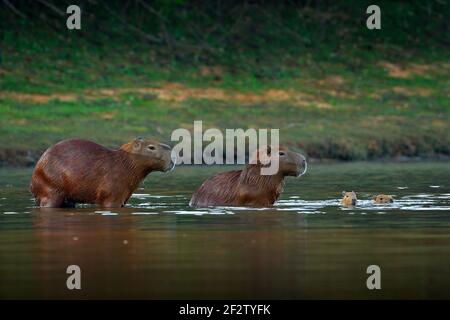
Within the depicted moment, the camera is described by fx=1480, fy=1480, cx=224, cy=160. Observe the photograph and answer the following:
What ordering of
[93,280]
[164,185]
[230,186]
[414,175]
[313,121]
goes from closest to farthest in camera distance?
1. [93,280]
2. [230,186]
3. [164,185]
4. [414,175]
5. [313,121]

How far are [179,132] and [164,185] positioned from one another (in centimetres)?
798

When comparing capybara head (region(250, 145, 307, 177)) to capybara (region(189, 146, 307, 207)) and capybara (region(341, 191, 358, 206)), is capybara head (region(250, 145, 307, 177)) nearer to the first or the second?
capybara (region(189, 146, 307, 207))

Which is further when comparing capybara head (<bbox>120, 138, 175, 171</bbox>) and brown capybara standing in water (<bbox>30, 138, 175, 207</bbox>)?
capybara head (<bbox>120, 138, 175, 171</bbox>)

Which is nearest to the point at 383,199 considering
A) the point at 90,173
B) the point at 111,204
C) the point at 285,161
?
the point at 285,161

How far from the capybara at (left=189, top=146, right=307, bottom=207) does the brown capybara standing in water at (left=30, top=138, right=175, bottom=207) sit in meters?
0.68

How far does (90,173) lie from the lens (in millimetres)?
18547

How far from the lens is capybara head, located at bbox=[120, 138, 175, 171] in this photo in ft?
61.6

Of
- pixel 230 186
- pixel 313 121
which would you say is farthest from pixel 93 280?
pixel 313 121

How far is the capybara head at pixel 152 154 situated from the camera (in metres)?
18.8

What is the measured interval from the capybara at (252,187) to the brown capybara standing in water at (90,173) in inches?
26.8

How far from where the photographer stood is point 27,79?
34844 millimetres

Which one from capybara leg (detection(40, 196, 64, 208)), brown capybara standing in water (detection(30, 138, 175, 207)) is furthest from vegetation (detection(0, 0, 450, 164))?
capybara leg (detection(40, 196, 64, 208))

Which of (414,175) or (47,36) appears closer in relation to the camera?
(414,175)
